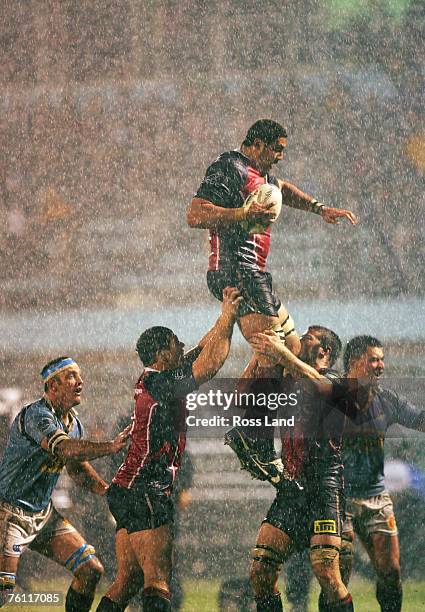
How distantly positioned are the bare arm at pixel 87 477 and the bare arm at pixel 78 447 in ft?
0.50

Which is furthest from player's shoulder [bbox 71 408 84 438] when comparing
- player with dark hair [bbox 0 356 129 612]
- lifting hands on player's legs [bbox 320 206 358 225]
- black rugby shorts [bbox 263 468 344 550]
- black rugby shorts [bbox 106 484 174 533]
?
lifting hands on player's legs [bbox 320 206 358 225]

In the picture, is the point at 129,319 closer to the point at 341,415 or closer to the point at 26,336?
the point at 26,336

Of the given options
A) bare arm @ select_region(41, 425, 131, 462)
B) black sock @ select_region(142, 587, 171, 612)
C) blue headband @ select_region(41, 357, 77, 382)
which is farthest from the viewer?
blue headband @ select_region(41, 357, 77, 382)

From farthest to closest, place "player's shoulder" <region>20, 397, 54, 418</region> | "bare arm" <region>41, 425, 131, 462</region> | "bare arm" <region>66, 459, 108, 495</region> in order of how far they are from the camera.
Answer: "bare arm" <region>66, 459, 108, 495</region> → "player's shoulder" <region>20, 397, 54, 418</region> → "bare arm" <region>41, 425, 131, 462</region>

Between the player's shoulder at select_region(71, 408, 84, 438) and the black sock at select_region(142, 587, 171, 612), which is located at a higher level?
the player's shoulder at select_region(71, 408, 84, 438)

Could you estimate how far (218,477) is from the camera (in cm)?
469

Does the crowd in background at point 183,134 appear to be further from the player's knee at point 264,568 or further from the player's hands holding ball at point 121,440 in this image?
the player's knee at point 264,568

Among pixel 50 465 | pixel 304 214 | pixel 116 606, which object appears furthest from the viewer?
pixel 304 214

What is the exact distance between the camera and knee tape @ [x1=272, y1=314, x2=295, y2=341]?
4.61 meters

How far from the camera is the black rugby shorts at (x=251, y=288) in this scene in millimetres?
4609

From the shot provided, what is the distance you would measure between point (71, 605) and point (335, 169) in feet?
8.73

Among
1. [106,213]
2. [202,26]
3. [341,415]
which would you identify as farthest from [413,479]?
[202,26]

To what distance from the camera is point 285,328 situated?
15.2 ft

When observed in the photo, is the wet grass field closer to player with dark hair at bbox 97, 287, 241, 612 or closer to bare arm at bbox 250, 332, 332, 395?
player with dark hair at bbox 97, 287, 241, 612
